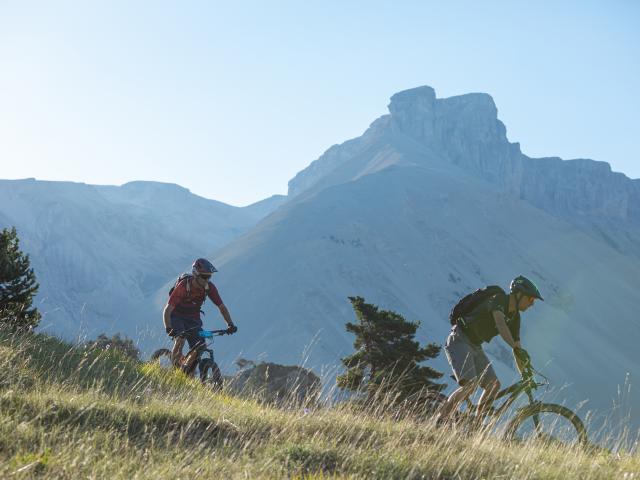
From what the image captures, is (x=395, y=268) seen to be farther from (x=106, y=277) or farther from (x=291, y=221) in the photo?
(x=106, y=277)

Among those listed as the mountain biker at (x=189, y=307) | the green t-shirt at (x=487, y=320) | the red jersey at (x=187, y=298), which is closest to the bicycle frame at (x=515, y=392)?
the green t-shirt at (x=487, y=320)

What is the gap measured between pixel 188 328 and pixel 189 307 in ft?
1.22

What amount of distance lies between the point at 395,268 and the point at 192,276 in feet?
567

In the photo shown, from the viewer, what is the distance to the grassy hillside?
4.07m

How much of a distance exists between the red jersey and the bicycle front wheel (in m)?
4.98

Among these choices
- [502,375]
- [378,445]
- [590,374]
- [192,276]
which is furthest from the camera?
[590,374]

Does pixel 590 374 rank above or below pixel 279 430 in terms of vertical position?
below

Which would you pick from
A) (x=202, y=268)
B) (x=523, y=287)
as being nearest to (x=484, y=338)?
(x=523, y=287)

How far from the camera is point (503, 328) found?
719cm

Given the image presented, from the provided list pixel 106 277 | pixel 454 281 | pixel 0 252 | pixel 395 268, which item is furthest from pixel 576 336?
pixel 0 252

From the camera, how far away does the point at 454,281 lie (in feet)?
584

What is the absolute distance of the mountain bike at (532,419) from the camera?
6277 millimetres

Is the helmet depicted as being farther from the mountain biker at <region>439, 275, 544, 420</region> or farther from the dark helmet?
the dark helmet

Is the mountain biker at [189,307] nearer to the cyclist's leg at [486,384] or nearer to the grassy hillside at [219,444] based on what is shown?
the grassy hillside at [219,444]
